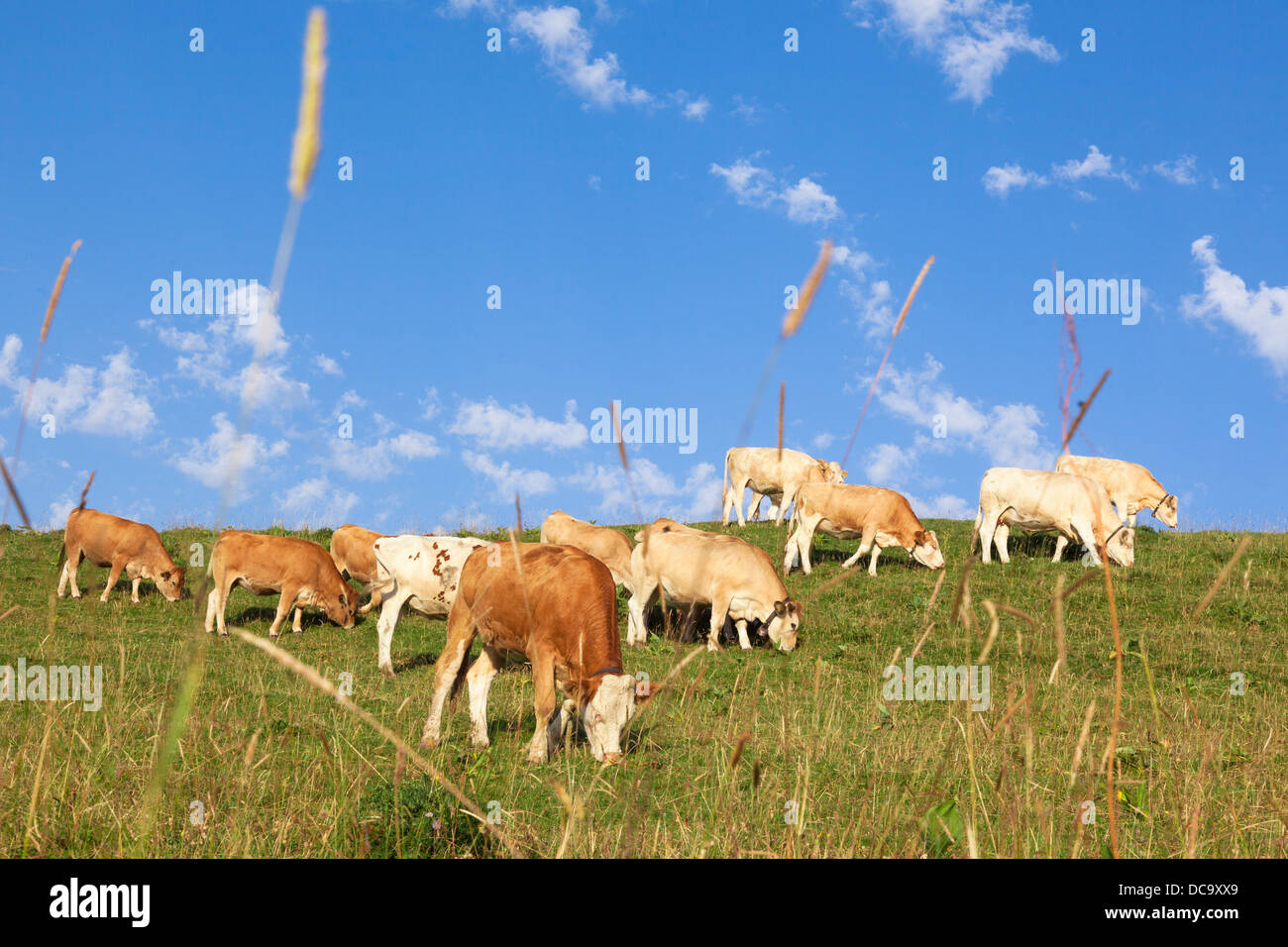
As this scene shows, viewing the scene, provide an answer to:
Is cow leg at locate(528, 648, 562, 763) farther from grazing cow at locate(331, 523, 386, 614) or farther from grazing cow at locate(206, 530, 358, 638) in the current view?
grazing cow at locate(331, 523, 386, 614)

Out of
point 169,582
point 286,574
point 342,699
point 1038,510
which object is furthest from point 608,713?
point 1038,510

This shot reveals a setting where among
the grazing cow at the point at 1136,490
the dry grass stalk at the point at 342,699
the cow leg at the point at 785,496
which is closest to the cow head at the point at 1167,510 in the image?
the grazing cow at the point at 1136,490

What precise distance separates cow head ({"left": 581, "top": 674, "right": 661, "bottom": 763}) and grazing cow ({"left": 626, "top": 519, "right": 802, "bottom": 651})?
Result: 7413mm

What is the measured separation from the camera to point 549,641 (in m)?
8.29

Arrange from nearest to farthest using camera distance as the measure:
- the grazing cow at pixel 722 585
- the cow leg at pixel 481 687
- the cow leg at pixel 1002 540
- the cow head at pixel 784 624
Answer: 1. the cow leg at pixel 481 687
2. the cow head at pixel 784 624
3. the grazing cow at pixel 722 585
4. the cow leg at pixel 1002 540

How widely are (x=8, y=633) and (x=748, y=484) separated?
21081 mm

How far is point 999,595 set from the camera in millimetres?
18312

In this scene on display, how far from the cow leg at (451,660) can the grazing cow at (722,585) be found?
6.17 metres

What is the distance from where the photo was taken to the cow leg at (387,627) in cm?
1395

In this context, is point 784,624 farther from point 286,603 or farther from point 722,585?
point 286,603

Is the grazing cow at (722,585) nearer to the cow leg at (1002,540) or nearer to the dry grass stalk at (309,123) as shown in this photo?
the cow leg at (1002,540)

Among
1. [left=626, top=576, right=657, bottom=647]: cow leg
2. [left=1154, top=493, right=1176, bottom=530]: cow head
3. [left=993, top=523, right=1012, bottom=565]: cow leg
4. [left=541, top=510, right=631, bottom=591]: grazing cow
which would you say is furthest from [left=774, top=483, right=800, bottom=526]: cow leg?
[left=1154, top=493, right=1176, bottom=530]: cow head

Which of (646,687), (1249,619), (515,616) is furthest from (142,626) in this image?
(1249,619)
